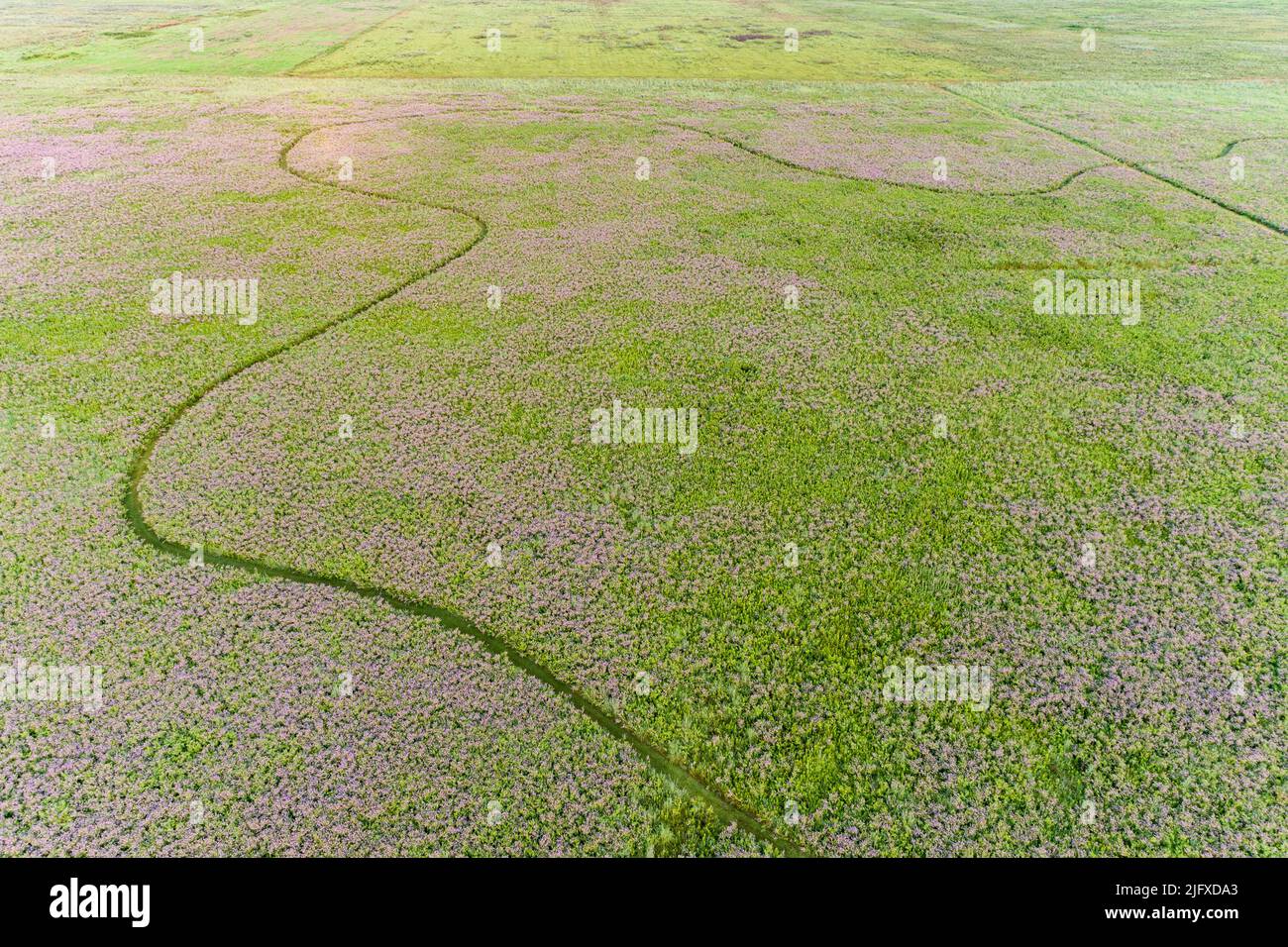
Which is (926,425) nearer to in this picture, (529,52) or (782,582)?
(782,582)

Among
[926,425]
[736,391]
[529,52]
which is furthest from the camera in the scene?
[529,52]

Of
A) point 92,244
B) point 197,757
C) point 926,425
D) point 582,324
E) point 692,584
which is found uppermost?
point 92,244

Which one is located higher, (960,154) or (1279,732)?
(960,154)

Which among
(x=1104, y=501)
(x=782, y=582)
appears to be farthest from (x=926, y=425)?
(x=782, y=582)

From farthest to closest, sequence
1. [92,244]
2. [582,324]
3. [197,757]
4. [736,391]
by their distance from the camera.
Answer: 1. [92,244]
2. [582,324]
3. [736,391]
4. [197,757]

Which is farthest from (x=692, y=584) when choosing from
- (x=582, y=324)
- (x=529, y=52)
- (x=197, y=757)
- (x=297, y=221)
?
(x=529, y=52)

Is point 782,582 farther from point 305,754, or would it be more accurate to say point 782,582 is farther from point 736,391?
point 305,754

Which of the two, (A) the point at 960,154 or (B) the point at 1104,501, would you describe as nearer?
(B) the point at 1104,501
